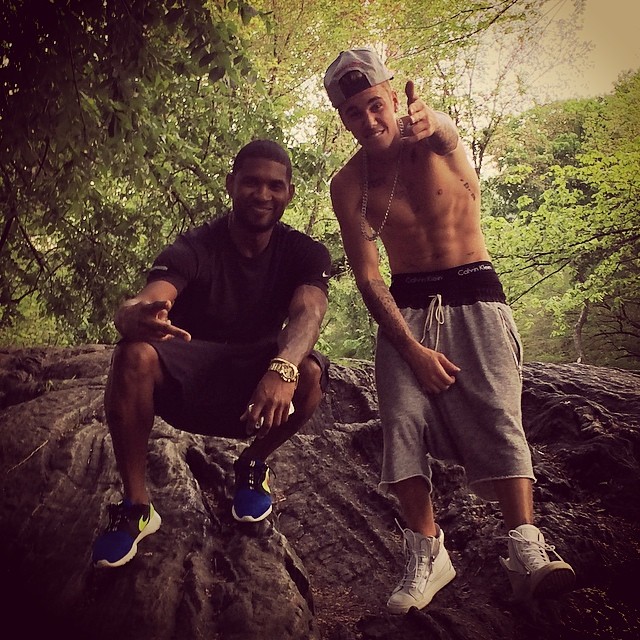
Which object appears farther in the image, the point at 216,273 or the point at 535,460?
the point at 535,460

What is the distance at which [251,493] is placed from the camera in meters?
1.73

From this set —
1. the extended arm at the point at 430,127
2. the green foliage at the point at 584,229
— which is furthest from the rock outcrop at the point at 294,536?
the green foliage at the point at 584,229

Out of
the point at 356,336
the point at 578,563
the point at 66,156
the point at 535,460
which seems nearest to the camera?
the point at 578,563

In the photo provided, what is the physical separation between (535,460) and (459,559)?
669 millimetres

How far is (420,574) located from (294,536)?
0.57 m

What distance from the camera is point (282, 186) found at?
6.37 feet

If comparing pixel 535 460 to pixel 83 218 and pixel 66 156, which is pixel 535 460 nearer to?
pixel 66 156

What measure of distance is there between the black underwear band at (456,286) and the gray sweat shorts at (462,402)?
2 cm

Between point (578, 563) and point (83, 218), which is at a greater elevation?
point (83, 218)

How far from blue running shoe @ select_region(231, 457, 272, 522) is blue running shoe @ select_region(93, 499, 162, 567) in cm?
25

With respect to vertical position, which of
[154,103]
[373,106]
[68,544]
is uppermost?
[154,103]

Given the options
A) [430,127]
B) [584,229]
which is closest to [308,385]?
[430,127]

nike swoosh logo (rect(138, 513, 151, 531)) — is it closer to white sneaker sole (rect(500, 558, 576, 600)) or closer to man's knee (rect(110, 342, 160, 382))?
man's knee (rect(110, 342, 160, 382))

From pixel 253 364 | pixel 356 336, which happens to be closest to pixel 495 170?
pixel 356 336
